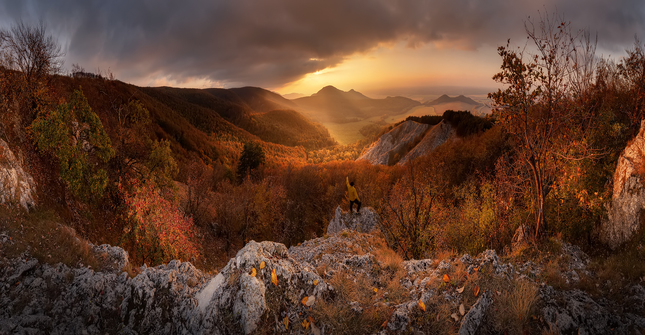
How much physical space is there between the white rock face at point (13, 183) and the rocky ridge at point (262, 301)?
4.61m

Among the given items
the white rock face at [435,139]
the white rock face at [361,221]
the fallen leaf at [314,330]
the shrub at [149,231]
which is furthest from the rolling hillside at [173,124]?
the white rock face at [435,139]

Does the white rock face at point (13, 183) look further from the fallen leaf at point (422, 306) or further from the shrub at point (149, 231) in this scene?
the fallen leaf at point (422, 306)

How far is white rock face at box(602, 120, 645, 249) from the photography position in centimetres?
798

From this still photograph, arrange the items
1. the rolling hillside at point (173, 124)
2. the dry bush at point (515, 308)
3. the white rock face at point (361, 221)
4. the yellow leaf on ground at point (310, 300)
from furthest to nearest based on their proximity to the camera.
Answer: the rolling hillside at point (173, 124)
the white rock face at point (361, 221)
the yellow leaf on ground at point (310, 300)
the dry bush at point (515, 308)

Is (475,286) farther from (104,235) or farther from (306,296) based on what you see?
(104,235)

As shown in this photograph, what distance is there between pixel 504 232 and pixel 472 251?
5.84 feet

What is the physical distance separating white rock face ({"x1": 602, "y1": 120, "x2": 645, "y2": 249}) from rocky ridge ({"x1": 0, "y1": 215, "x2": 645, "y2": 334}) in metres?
3.24

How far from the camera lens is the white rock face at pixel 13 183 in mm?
9188

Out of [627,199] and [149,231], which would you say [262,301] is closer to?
[627,199]

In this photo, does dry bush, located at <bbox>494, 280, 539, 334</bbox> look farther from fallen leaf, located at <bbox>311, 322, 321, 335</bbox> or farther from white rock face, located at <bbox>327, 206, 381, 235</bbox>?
white rock face, located at <bbox>327, 206, 381, 235</bbox>

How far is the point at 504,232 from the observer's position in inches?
478

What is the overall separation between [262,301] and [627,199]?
12.1 m

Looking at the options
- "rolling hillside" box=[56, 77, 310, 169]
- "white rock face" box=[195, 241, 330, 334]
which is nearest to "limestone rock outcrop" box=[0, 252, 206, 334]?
"white rock face" box=[195, 241, 330, 334]

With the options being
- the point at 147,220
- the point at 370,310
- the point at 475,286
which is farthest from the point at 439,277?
the point at 147,220
